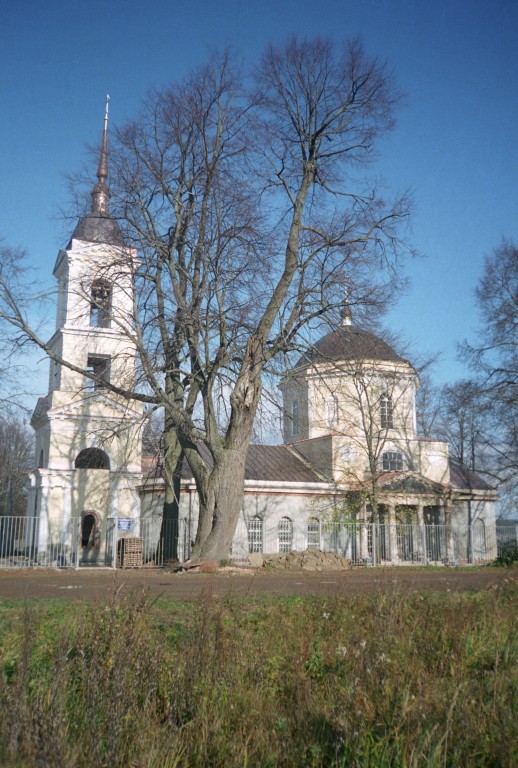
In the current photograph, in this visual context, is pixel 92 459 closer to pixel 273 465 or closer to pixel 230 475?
pixel 273 465

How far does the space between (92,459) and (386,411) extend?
15.5 metres

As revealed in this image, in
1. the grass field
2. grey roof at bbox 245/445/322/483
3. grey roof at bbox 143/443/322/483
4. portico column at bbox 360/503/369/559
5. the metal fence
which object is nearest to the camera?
the grass field

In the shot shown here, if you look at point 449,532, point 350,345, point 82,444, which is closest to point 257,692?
point 350,345

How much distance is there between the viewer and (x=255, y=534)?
3600 cm

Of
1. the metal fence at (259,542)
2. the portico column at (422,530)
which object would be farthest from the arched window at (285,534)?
the portico column at (422,530)

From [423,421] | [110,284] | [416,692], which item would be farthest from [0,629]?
[423,421]

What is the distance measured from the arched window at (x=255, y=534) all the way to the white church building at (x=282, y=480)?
6 centimetres

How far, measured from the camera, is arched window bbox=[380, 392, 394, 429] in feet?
127

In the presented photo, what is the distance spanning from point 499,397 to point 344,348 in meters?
12.2

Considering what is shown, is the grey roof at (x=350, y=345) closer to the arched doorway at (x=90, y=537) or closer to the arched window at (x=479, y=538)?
the arched doorway at (x=90, y=537)

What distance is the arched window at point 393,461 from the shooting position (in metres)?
40.2

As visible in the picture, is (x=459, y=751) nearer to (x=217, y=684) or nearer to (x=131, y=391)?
(x=217, y=684)

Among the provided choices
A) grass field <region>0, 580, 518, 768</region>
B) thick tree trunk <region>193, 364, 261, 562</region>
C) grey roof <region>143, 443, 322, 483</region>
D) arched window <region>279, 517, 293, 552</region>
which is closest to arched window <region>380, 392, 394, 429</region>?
grey roof <region>143, 443, 322, 483</region>

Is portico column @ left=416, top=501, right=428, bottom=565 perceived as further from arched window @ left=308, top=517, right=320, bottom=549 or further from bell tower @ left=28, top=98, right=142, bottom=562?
bell tower @ left=28, top=98, right=142, bottom=562
